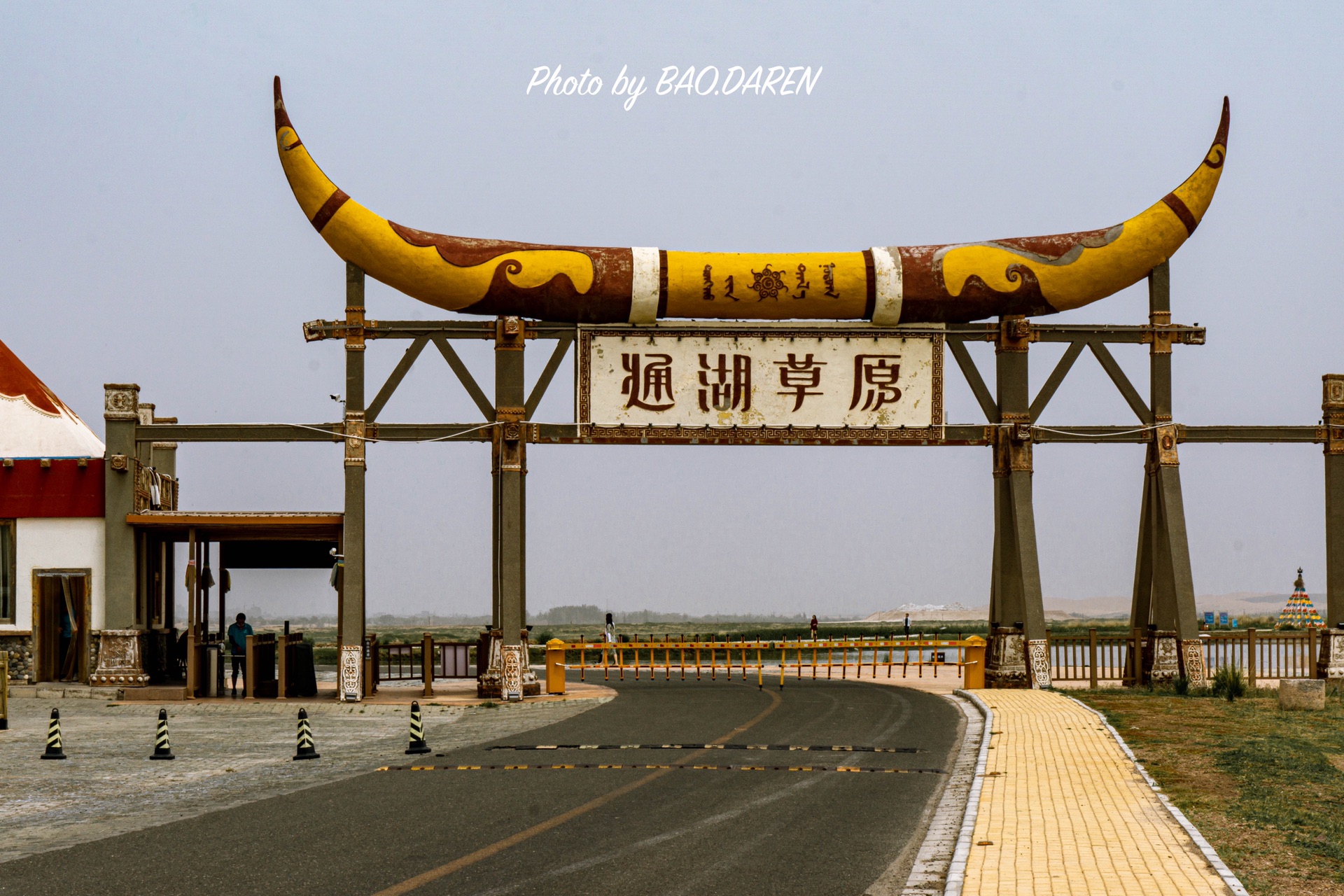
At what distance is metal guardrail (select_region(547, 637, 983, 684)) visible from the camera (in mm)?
34969

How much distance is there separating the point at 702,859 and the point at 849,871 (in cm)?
117

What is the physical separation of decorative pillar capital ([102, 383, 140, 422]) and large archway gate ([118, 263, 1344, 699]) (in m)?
0.21

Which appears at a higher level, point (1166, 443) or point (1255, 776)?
point (1166, 443)

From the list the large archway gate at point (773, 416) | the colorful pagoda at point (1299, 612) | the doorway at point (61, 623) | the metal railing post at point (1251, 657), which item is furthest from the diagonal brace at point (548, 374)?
the colorful pagoda at point (1299, 612)

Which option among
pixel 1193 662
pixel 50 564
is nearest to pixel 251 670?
pixel 50 564

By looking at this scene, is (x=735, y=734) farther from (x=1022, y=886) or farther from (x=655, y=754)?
(x=1022, y=886)

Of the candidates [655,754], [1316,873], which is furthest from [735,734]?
[1316,873]

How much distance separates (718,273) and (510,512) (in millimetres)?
6677

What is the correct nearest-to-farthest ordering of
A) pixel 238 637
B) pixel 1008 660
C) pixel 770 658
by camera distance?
1. pixel 1008 660
2. pixel 238 637
3. pixel 770 658

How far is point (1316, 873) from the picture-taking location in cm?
1053

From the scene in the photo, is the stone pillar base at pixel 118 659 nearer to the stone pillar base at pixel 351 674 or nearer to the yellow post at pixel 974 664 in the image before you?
the stone pillar base at pixel 351 674

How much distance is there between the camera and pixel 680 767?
674 inches

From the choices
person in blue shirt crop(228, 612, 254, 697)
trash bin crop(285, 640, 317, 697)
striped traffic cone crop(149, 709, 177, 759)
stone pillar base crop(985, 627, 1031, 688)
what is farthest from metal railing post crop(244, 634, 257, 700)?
stone pillar base crop(985, 627, 1031, 688)

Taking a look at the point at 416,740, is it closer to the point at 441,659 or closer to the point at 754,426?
the point at 754,426
